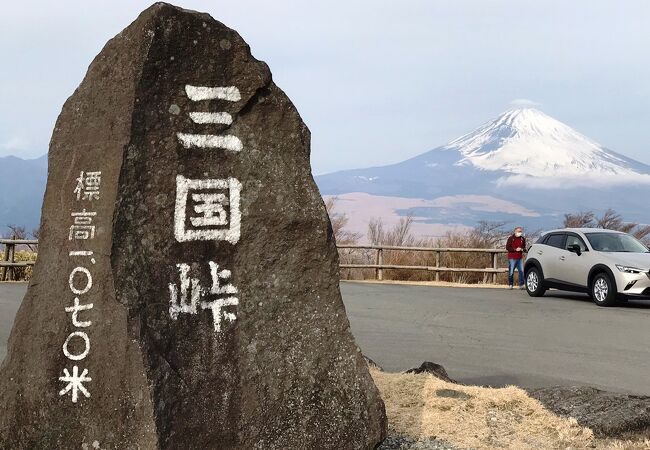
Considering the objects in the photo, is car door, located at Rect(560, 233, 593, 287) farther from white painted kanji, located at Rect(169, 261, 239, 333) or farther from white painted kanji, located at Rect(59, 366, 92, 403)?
white painted kanji, located at Rect(59, 366, 92, 403)

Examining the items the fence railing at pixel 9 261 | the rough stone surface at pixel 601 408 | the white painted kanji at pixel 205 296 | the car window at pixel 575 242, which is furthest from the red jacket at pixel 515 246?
the white painted kanji at pixel 205 296

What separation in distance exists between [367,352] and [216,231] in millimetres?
5428

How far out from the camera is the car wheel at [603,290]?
1442 cm

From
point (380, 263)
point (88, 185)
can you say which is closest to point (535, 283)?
point (380, 263)

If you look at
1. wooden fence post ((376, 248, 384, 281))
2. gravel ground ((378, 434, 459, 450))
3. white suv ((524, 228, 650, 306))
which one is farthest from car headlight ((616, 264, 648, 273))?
gravel ground ((378, 434, 459, 450))

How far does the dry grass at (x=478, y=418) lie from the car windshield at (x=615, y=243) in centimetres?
943

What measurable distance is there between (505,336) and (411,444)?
6.14m

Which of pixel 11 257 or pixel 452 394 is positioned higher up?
pixel 11 257

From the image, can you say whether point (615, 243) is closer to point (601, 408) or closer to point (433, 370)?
point (433, 370)

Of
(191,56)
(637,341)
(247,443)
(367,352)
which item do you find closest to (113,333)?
(247,443)

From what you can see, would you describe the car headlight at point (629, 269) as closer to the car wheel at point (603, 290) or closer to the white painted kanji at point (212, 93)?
the car wheel at point (603, 290)

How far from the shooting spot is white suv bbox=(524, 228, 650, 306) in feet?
46.7

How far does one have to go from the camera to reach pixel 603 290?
48.3ft

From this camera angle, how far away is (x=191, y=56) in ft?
14.6
